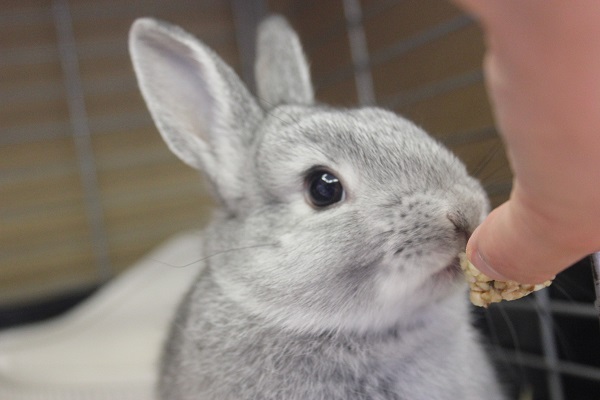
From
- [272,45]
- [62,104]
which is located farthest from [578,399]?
[62,104]

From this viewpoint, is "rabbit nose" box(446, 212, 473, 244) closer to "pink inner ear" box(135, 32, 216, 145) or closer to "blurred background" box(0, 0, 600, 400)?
"pink inner ear" box(135, 32, 216, 145)

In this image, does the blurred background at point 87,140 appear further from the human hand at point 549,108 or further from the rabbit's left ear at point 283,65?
the human hand at point 549,108

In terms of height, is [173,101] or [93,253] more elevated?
[173,101]

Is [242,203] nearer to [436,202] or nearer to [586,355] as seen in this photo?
[436,202]

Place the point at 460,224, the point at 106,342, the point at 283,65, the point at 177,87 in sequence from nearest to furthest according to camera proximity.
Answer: the point at 460,224
the point at 177,87
the point at 283,65
the point at 106,342

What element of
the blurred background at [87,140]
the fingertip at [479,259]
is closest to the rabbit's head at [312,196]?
the fingertip at [479,259]

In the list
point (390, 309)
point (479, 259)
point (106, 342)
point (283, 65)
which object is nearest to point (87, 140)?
point (106, 342)

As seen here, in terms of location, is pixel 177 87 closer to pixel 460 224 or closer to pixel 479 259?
pixel 460 224

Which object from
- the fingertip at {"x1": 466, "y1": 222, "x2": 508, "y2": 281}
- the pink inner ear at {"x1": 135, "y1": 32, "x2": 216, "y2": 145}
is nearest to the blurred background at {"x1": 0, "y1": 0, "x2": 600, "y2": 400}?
the pink inner ear at {"x1": 135, "y1": 32, "x2": 216, "y2": 145}
